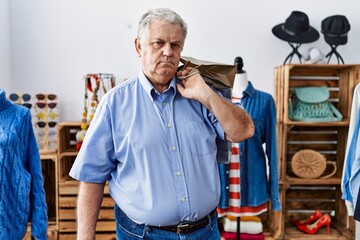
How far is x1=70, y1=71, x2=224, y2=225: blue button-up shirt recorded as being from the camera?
50.6 inches

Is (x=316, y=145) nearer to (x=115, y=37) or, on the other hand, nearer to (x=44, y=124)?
(x=115, y=37)

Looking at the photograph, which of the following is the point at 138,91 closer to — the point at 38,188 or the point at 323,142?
the point at 38,188

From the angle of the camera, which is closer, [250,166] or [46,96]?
[250,166]

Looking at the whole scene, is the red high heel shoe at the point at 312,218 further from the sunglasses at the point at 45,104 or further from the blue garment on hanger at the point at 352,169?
the sunglasses at the point at 45,104

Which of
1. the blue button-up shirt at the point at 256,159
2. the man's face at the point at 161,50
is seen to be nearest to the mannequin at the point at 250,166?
the blue button-up shirt at the point at 256,159

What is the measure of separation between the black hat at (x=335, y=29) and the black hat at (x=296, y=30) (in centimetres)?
8

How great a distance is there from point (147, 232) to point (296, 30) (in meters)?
2.26

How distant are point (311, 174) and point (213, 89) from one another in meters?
1.88

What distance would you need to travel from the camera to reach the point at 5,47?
304 centimetres

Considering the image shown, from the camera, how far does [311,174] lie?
2.96m

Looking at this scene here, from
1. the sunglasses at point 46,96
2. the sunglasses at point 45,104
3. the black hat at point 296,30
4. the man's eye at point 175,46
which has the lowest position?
the sunglasses at point 45,104

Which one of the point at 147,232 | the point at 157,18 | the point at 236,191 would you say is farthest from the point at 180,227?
the point at 236,191

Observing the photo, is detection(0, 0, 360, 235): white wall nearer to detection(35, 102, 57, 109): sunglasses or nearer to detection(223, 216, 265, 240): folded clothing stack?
detection(35, 102, 57, 109): sunglasses

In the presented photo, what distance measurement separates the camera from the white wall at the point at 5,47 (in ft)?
9.75
